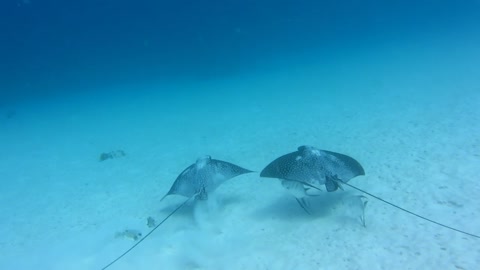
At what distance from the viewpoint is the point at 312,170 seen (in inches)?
219

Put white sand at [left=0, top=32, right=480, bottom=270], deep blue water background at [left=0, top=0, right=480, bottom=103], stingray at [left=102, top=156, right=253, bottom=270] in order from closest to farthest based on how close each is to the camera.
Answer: white sand at [left=0, top=32, right=480, bottom=270] < stingray at [left=102, top=156, right=253, bottom=270] < deep blue water background at [left=0, top=0, right=480, bottom=103]

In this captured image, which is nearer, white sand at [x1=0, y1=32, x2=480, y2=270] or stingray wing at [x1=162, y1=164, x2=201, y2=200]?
white sand at [x1=0, y1=32, x2=480, y2=270]

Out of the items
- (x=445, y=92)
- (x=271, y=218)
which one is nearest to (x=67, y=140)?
(x=271, y=218)

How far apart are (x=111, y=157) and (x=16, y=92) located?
44.8m

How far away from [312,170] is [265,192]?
211 cm

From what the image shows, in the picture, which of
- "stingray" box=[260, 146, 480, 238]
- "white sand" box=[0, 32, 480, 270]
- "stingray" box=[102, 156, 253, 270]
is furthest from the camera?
"stingray" box=[102, 156, 253, 270]

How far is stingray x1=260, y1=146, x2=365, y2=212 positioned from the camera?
543 cm

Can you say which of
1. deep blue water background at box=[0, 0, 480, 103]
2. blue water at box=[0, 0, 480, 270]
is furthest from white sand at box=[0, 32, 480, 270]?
deep blue water background at box=[0, 0, 480, 103]

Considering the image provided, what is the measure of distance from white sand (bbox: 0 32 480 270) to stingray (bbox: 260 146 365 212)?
0.64 meters

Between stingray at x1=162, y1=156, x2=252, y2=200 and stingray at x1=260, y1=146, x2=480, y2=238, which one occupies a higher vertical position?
stingray at x1=162, y1=156, x2=252, y2=200

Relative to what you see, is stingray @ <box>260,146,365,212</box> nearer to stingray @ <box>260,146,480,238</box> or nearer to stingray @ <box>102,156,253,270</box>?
Answer: stingray @ <box>260,146,480,238</box>

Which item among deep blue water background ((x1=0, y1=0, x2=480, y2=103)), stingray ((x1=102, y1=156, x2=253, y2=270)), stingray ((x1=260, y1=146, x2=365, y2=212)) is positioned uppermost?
deep blue water background ((x1=0, y1=0, x2=480, y2=103))

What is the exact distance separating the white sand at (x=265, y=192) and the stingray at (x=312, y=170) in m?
0.64

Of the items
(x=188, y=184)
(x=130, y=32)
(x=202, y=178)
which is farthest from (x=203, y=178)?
(x=130, y=32)
